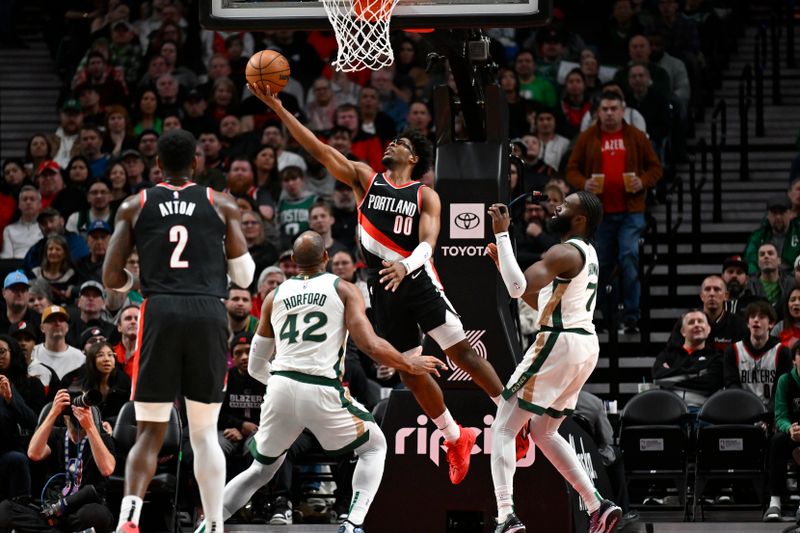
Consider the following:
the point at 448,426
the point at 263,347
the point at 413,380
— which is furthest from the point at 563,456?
the point at 263,347

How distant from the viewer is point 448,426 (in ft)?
33.1

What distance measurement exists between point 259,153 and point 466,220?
6.11 meters

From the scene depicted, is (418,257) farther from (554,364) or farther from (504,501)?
(504,501)

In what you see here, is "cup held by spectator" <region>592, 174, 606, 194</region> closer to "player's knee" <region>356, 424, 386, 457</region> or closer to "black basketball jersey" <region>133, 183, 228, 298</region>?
"player's knee" <region>356, 424, 386, 457</region>

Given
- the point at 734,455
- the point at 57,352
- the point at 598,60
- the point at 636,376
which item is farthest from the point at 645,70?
the point at 57,352

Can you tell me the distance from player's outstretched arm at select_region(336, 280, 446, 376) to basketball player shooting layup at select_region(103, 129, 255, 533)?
1150mm

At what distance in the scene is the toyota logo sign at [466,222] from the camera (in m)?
10.9

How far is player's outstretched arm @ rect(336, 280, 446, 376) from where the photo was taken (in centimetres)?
938

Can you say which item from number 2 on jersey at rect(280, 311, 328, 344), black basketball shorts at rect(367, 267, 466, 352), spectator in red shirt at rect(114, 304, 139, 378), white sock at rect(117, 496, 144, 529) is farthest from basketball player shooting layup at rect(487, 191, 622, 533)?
spectator in red shirt at rect(114, 304, 139, 378)

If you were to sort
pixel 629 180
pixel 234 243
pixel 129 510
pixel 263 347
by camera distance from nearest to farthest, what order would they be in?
pixel 129 510
pixel 234 243
pixel 263 347
pixel 629 180

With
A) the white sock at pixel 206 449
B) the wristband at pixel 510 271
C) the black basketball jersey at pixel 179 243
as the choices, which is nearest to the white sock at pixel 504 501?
the wristband at pixel 510 271

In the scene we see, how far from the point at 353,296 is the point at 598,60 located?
9490 mm

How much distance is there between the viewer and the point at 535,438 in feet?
32.3

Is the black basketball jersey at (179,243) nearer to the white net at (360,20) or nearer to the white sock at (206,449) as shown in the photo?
the white sock at (206,449)
